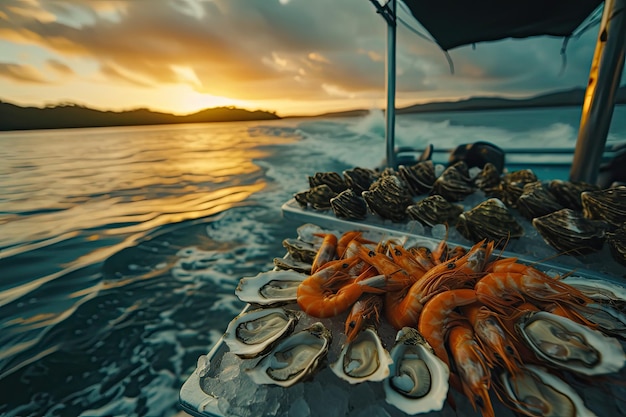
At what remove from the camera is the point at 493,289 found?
1.24 metres

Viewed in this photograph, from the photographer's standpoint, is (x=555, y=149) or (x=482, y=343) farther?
(x=555, y=149)

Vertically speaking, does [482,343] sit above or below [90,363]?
above

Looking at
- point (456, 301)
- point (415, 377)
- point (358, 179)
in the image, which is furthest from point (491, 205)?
point (415, 377)

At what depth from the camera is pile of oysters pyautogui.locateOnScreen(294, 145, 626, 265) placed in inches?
73.3

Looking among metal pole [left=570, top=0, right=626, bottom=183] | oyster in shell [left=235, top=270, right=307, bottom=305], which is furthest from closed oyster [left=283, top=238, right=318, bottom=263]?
metal pole [left=570, top=0, right=626, bottom=183]

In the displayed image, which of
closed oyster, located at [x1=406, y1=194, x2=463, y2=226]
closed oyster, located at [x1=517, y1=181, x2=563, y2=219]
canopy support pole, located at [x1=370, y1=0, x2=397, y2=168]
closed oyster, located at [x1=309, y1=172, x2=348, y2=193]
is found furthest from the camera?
canopy support pole, located at [x1=370, y1=0, x2=397, y2=168]

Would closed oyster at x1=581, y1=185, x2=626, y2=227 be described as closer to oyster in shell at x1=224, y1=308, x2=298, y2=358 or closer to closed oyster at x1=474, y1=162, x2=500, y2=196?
closed oyster at x1=474, y1=162, x2=500, y2=196

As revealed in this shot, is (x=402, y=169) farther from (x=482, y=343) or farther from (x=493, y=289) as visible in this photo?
(x=482, y=343)

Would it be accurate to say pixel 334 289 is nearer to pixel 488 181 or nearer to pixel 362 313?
pixel 362 313

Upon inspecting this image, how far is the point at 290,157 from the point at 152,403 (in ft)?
39.4

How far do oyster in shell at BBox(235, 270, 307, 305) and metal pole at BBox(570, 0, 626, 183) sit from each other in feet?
12.8

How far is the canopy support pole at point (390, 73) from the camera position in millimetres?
4332

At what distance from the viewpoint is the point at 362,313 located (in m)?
1.28

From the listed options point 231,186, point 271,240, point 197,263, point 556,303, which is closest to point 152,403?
point 197,263
